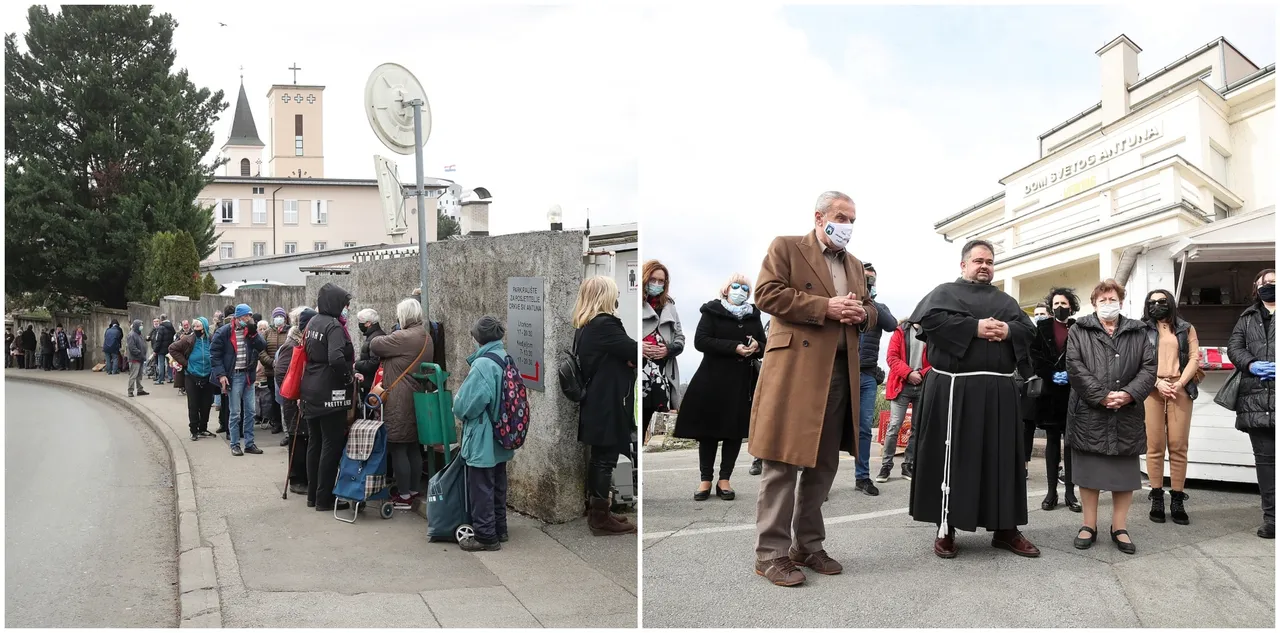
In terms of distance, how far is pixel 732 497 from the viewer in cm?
692

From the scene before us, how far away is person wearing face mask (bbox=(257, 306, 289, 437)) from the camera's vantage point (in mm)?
11083

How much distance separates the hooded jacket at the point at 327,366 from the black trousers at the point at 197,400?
5076mm

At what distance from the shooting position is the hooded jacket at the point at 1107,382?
18.4ft

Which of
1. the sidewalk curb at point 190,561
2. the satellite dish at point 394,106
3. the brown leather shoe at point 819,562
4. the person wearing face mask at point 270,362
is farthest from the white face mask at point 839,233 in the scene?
the person wearing face mask at point 270,362

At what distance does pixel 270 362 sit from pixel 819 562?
802cm

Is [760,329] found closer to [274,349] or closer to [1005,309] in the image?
[1005,309]

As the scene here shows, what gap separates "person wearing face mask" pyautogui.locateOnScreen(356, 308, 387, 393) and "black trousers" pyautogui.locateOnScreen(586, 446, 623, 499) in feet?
6.74

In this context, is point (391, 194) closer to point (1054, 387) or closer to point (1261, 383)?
point (1054, 387)

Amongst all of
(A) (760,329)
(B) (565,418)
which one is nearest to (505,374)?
(B) (565,418)

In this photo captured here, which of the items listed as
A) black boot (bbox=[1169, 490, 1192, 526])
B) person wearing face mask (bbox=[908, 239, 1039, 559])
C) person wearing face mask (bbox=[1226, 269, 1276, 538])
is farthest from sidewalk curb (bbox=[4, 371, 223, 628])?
person wearing face mask (bbox=[1226, 269, 1276, 538])

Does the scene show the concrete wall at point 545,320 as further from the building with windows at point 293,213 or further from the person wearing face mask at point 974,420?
the building with windows at point 293,213

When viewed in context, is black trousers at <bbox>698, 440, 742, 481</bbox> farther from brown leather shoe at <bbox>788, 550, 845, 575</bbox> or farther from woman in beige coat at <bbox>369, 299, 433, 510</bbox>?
woman in beige coat at <bbox>369, 299, 433, 510</bbox>

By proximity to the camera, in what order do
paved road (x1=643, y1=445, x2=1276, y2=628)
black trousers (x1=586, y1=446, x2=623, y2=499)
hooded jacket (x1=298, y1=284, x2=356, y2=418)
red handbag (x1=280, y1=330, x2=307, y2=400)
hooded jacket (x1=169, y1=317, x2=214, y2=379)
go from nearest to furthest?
paved road (x1=643, y1=445, x2=1276, y2=628) → black trousers (x1=586, y1=446, x2=623, y2=499) → hooded jacket (x1=298, y1=284, x2=356, y2=418) → red handbag (x1=280, y1=330, x2=307, y2=400) → hooded jacket (x1=169, y1=317, x2=214, y2=379)

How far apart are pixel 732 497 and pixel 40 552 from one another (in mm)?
4853
